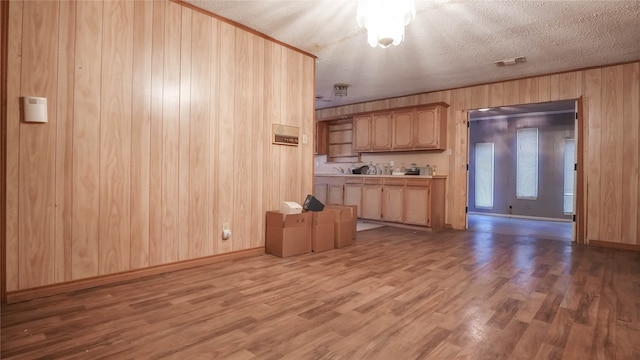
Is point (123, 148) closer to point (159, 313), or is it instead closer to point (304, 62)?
point (159, 313)

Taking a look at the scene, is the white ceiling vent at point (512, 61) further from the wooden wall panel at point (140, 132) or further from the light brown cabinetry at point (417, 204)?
the wooden wall panel at point (140, 132)

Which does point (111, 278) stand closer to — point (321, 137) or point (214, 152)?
point (214, 152)

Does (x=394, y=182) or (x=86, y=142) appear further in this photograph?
(x=394, y=182)

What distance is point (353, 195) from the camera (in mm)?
6336

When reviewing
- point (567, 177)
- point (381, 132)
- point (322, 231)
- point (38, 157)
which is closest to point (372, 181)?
point (381, 132)

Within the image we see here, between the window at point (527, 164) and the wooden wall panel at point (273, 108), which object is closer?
the wooden wall panel at point (273, 108)

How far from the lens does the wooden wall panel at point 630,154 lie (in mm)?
4180

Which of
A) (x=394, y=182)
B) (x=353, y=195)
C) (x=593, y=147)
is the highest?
(x=593, y=147)

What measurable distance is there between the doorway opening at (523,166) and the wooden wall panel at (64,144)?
20.3 feet

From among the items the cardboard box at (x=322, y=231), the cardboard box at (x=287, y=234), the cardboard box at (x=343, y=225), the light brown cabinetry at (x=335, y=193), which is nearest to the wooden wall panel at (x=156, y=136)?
the cardboard box at (x=287, y=234)

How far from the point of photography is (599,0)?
109 inches

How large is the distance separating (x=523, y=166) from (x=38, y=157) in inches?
335

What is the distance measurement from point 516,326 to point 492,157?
23.1 feet

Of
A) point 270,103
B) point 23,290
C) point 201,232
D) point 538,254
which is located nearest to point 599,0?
point 538,254
